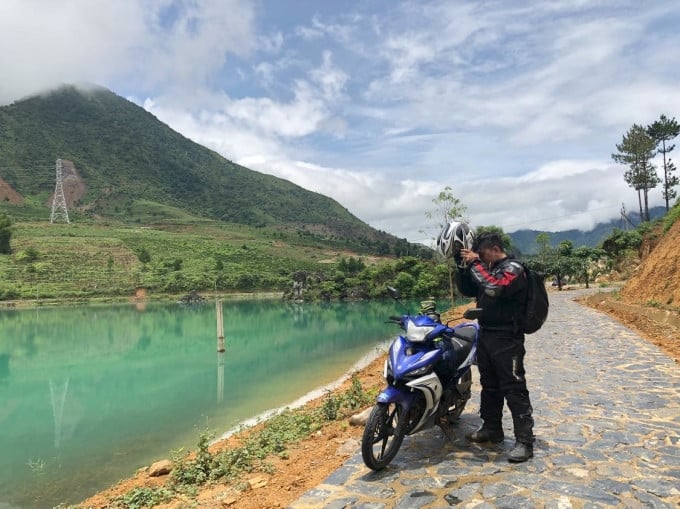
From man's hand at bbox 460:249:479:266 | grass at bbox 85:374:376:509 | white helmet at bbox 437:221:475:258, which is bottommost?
grass at bbox 85:374:376:509

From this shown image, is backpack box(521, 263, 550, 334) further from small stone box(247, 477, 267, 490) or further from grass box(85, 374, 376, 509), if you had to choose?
grass box(85, 374, 376, 509)

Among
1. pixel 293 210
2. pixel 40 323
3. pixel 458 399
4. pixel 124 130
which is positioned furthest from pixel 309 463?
pixel 124 130

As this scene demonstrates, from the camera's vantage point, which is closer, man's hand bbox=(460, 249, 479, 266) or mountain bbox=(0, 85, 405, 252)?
man's hand bbox=(460, 249, 479, 266)

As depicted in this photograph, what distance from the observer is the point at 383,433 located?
146 inches

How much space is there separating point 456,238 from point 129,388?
15.3 m

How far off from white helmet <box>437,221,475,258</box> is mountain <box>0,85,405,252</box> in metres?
108

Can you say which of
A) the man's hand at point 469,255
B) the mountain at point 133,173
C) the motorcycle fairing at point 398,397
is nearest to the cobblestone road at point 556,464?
the motorcycle fairing at point 398,397

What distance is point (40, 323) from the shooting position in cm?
3750

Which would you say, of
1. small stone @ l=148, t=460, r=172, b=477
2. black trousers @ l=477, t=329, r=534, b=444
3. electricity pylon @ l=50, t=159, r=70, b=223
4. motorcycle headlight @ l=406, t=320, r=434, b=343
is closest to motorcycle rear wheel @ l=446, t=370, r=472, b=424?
black trousers @ l=477, t=329, r=534, b=444

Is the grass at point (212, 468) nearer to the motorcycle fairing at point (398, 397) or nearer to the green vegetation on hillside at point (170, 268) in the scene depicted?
the motorcycle fairing at point (398, 397)

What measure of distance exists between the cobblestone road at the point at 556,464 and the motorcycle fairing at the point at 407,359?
785 mm

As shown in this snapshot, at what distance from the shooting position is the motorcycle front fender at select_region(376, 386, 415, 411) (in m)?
3.61

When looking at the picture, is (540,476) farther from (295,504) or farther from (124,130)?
(124,130)

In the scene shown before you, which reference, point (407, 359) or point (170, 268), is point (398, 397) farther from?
point (170, 268)
